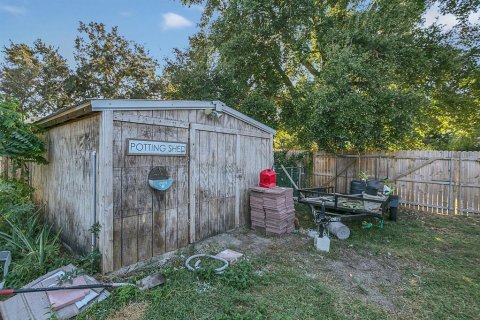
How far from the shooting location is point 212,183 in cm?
495

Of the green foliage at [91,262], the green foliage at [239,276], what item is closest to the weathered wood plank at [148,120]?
the green foliage at [91,262]

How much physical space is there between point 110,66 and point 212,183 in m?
13.0

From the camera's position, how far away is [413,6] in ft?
27.6

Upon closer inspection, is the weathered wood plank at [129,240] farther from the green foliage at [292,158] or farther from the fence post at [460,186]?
the fence post at [460,186]

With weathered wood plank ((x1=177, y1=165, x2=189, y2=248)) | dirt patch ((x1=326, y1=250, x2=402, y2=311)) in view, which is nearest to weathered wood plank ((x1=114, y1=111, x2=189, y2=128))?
weathered wood plank ((x1=177, y1=165, x2=189, y2=248))

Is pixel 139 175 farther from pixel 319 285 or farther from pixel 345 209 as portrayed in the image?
pixel 345 209

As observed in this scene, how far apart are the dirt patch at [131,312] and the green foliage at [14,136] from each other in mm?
3371

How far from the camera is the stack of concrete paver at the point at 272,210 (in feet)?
17.1

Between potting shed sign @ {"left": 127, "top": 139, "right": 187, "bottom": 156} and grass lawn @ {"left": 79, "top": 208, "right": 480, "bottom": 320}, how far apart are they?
1.68 metres

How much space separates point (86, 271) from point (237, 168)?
3277 mm

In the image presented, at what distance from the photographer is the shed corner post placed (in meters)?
3.27

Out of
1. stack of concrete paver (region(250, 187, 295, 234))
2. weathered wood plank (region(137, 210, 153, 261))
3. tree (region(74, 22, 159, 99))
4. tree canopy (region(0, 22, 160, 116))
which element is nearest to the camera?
weathered wood plank (region(137, 210, 153, 261))

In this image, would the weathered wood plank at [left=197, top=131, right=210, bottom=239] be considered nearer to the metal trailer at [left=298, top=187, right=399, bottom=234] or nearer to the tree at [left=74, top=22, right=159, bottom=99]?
the metal trailer at [left=298, top=187, right=399, bottom=234]

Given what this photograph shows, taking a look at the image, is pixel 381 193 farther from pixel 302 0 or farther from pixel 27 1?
pixel 27 1
